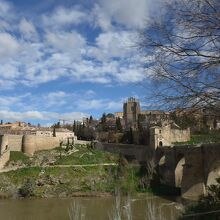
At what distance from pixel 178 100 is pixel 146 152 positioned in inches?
1635

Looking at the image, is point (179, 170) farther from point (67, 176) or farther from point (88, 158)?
point (67, 176)

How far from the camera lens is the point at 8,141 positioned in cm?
4712

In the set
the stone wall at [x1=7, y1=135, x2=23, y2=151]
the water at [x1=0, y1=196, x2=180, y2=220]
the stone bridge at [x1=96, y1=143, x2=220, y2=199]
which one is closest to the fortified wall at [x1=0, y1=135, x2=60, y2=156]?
the stone wall at [x1=7, y1=135, x2=23, y2=151]

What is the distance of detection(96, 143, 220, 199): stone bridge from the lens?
1293 inches

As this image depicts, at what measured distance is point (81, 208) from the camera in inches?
984

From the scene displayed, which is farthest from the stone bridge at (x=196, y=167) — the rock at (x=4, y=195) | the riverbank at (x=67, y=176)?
the rock at (x=4, y=195)

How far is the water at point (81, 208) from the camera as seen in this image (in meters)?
26.2

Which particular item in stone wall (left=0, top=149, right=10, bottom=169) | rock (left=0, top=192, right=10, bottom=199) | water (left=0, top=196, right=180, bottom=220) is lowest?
water (left=0, top=196, right=180, bottom=220)

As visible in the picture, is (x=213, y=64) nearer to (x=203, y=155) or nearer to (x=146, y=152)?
(x=203, y=155)

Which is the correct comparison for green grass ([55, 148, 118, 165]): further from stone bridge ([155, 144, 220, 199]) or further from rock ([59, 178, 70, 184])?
stone bridge ([155, 144, 220, 199])

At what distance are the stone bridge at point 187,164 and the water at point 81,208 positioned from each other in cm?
291

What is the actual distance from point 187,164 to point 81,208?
13.9 m

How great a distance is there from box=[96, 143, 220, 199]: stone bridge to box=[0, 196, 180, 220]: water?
2.91m

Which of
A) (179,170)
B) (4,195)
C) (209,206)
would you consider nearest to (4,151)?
(4,195)
